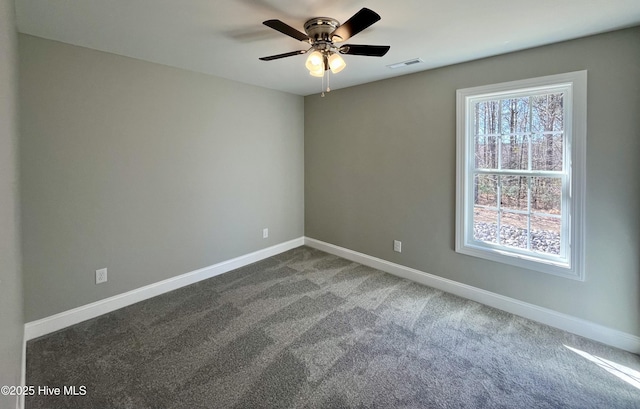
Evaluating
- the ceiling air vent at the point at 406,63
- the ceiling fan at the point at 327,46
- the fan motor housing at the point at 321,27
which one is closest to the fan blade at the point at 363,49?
the ceiling fan at the point at 327,46

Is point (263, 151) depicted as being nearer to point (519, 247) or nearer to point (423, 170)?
point (423, 170)

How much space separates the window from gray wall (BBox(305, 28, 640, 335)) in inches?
3.2

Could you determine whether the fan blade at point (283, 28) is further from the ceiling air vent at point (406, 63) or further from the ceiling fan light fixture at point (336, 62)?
the ceiling air vent at point (406, 63)

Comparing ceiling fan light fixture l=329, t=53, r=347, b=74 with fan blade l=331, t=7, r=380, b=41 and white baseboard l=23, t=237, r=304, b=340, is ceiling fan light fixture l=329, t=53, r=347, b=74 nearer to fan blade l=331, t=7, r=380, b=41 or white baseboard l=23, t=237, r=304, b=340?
fan blade l=331, t=7, r=380, b=41

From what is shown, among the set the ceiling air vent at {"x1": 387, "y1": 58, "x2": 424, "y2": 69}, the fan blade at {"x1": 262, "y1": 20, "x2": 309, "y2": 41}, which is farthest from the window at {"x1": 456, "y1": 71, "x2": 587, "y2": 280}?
the fan blade at {"x1": 262, "y1": 20, "x2": 309, "y2": 41}

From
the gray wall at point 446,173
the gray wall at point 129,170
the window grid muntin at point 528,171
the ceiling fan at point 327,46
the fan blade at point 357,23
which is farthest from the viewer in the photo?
the window grid muntin at point 528,171

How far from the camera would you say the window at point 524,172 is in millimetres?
2402

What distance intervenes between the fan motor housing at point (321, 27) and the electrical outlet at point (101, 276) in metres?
2.82

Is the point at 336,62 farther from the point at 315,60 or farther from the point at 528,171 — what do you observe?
the point at 528,171

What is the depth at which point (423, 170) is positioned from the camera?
332 centimetres

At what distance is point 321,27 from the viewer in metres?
2.01

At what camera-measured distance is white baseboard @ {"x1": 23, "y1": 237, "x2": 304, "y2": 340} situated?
2.40m

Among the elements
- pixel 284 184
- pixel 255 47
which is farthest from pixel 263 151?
pixel 255 47

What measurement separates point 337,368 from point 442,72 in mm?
3047
